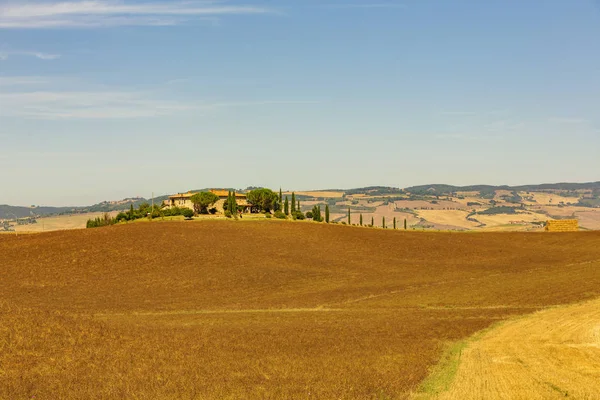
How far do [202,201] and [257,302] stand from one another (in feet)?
350

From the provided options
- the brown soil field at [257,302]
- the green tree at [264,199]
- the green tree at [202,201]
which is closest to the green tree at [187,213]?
the green tree at [202,201]

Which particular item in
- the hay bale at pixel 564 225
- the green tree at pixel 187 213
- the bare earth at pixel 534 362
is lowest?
the bare earth at pixel 534 362

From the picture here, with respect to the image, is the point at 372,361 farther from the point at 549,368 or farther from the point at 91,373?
the point at 91,373

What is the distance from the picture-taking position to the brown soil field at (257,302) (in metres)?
28.7

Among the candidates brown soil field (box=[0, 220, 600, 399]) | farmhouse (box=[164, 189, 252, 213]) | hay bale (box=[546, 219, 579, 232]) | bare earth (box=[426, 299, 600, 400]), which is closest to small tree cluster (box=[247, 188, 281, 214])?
farmhouse (box=[164, 189, 252, 213])

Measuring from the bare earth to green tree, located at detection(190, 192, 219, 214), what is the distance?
408 ft

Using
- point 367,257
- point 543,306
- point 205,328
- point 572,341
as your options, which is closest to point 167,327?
point 205,328

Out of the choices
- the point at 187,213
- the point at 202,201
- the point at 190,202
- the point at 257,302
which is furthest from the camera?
the point at 190,202

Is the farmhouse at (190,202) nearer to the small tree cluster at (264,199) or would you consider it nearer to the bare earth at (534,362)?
the small tree cluster at (264,199)

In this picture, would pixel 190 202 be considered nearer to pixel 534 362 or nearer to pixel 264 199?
pixel 264 199

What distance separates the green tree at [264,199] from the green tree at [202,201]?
9.46m

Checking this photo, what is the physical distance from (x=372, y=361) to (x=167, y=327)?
1705 centimetres

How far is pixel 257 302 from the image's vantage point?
A: 5862 cm

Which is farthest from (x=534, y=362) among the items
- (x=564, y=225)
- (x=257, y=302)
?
(x=564, y=225)
